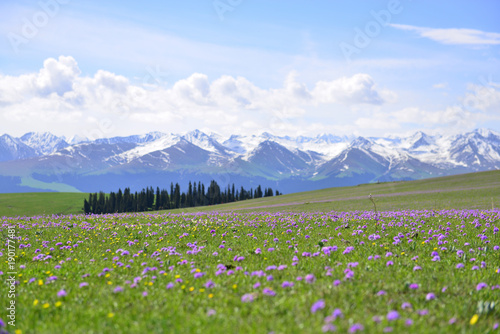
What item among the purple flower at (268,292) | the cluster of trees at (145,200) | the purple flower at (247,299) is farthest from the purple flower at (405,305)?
the cluster of trees at (145,200)

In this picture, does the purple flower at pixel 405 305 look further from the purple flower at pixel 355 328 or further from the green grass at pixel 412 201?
the green grass at pixel 412 201

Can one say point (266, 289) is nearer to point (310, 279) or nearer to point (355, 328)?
point (310, 279)

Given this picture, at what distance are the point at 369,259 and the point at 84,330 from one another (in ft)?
23.2

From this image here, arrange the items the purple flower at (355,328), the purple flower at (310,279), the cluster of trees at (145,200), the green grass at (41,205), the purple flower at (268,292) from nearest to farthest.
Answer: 1. the purple flower at (355,328)
2. the purple flower at (268,292)
3. the purple flower at (310,279)
4. the green grass at (41,205)
5. the cluster of trees at (145,200)

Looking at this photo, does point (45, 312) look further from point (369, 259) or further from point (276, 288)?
point (369, 259)

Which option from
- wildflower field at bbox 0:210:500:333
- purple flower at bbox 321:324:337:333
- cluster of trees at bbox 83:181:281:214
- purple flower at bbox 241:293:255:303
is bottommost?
cluster of trees at bbox 83:181:281:214

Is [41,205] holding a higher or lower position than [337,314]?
lower

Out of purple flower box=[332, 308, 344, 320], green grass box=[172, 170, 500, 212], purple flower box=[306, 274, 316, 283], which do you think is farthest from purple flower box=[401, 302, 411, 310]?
green grass box=[172, 170, 500, 212]

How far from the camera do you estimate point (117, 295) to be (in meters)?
6.78

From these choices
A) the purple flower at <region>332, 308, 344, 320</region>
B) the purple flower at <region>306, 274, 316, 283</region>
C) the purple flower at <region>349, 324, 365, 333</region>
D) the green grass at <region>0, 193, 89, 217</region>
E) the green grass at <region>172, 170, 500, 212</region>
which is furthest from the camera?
the green grass at <region>0, 193, 89, 217</region>

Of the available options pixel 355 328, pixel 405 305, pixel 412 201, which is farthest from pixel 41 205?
pixel 355 328

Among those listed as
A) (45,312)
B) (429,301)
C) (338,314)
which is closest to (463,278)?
(429,301)

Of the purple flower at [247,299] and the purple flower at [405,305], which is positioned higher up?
the purple flower at [247,299]

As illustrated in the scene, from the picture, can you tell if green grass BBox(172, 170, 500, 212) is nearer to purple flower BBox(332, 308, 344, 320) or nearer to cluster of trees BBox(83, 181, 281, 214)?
purple flower BBox(332, 308, 344, 320)
